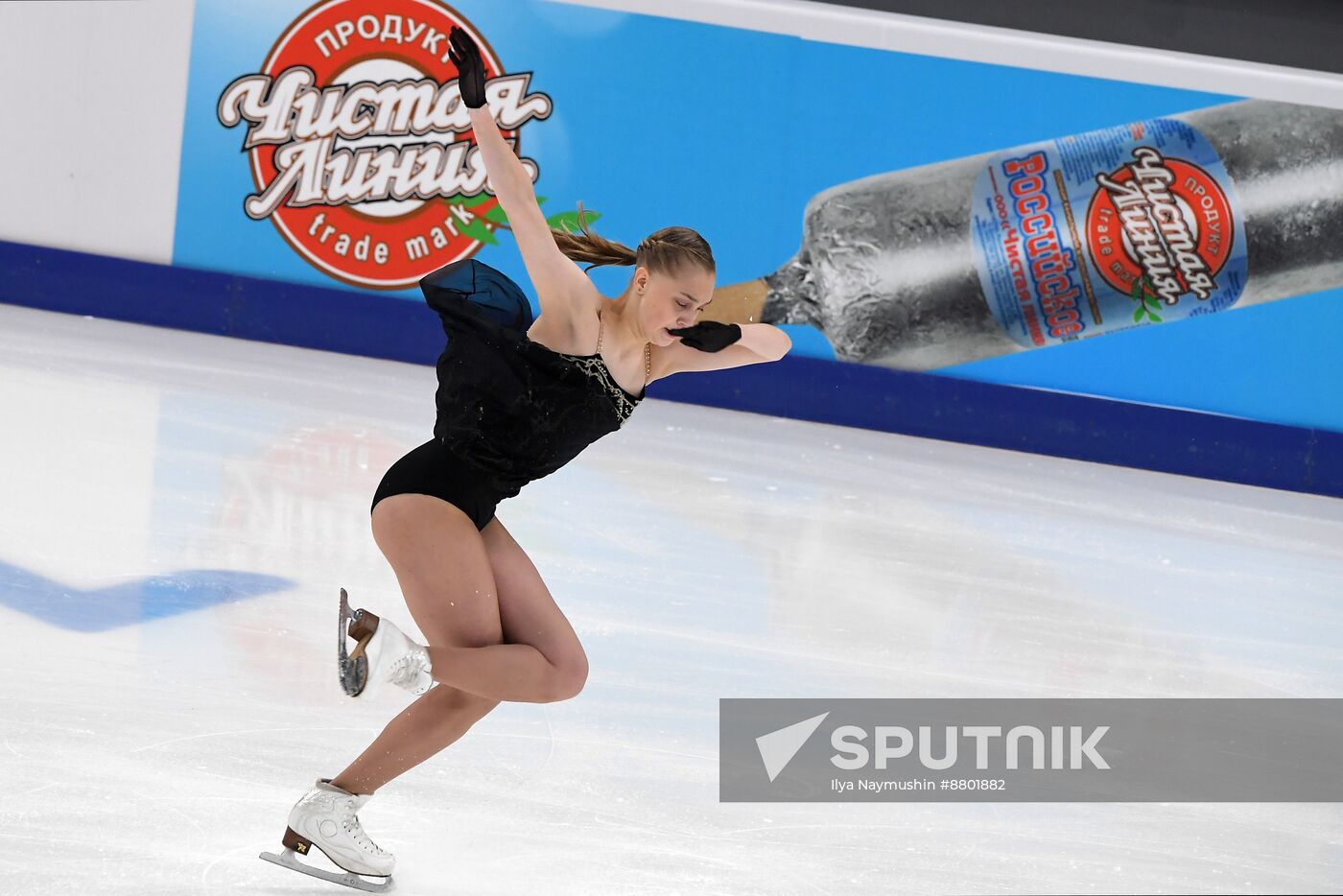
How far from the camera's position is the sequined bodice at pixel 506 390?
7.81ft

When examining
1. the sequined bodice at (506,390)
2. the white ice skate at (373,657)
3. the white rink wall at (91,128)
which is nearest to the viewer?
the white ice skate at (373,657)

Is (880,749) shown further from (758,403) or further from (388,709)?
(758,403)

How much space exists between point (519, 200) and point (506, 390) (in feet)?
0.97

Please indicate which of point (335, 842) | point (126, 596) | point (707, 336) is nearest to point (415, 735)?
point (335, 842)

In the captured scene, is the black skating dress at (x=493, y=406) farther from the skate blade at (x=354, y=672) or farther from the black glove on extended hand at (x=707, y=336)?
the skate blade at (x=354, y=672)

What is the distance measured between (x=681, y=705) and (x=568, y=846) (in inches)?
31.4

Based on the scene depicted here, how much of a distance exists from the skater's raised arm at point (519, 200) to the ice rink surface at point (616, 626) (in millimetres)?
966

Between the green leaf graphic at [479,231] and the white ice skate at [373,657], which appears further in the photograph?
the green leaf graphic at [479,231]

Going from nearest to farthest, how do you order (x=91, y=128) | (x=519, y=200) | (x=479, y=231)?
1. (x=519, y=200)
2. (x=479, y=231)
3. (x=91, y=128)

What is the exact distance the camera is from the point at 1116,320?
703 cm

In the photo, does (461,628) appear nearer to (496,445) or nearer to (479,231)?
(496,445)

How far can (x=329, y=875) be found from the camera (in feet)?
7.81

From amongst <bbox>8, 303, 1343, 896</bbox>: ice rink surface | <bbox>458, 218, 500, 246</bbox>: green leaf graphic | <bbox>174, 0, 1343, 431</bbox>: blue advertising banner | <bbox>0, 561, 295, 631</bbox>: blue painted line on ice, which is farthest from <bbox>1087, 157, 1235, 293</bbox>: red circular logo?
<bbox>0, 561, 295, 631</bbox>: blue painted line on ice

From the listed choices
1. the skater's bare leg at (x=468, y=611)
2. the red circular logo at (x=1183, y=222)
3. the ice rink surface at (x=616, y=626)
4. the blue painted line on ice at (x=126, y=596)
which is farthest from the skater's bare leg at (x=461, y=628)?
the red circular logo at (x=1183, y=222)
